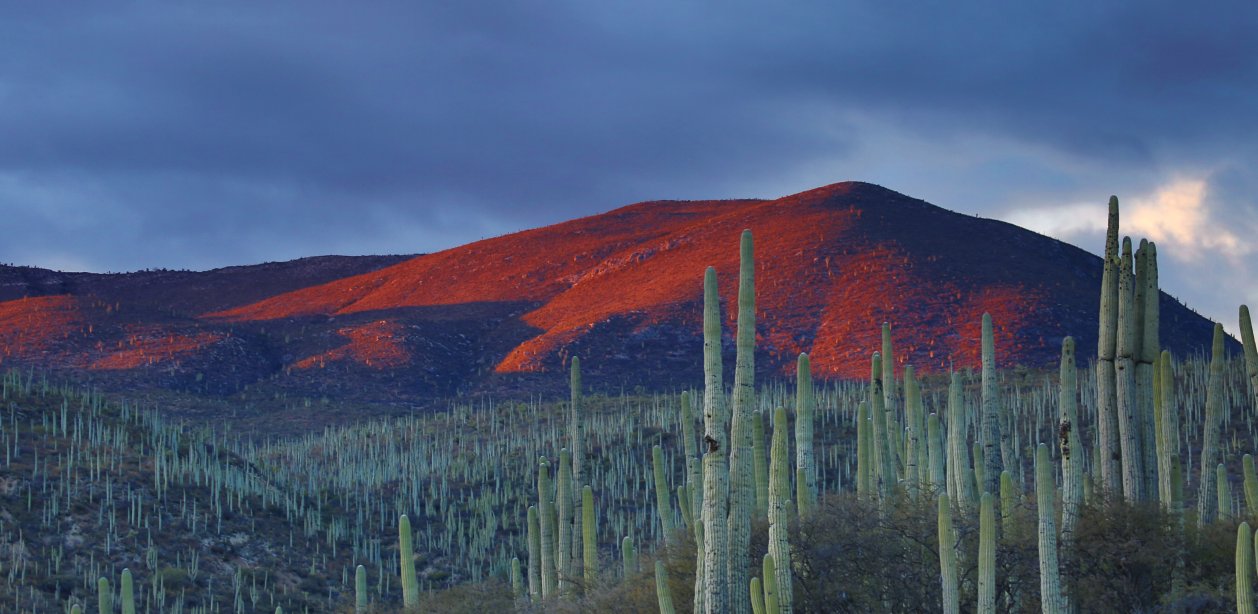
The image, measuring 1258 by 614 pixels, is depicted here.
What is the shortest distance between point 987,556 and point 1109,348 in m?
5.51

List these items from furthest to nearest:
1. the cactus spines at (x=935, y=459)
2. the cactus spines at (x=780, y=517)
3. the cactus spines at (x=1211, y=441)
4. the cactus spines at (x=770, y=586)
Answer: the cactus spines at (x=935, y=459) < the cactus spines at (x=1211, y=441) < the cactus spines at (x=780, y=517) < the cactus spines at (x=770, y=586)

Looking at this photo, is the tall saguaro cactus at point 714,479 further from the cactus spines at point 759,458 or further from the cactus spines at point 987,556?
the cactus spines at point 987,556

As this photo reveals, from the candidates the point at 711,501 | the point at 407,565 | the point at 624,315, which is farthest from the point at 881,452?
the point at 624,315

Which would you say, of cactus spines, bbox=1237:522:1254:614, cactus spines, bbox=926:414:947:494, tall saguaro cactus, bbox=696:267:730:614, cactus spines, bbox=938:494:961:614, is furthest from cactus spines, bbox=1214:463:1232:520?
tall saguaro cactus, bbox=696:267:730:614

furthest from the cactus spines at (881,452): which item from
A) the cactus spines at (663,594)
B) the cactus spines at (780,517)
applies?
the cactus spines at (663,594)

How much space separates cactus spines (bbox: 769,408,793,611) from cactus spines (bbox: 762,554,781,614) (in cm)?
23

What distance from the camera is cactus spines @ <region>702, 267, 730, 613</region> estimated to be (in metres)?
17.1

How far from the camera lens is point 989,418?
22562 mm

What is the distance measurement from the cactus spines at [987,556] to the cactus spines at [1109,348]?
492 cm

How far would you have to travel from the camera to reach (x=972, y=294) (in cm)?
7912

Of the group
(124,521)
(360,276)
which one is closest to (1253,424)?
(124,521)

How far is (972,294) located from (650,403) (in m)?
24.5

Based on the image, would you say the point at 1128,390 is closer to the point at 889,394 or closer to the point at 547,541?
the point at 889,394

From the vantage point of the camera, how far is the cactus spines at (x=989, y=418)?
22234mm
